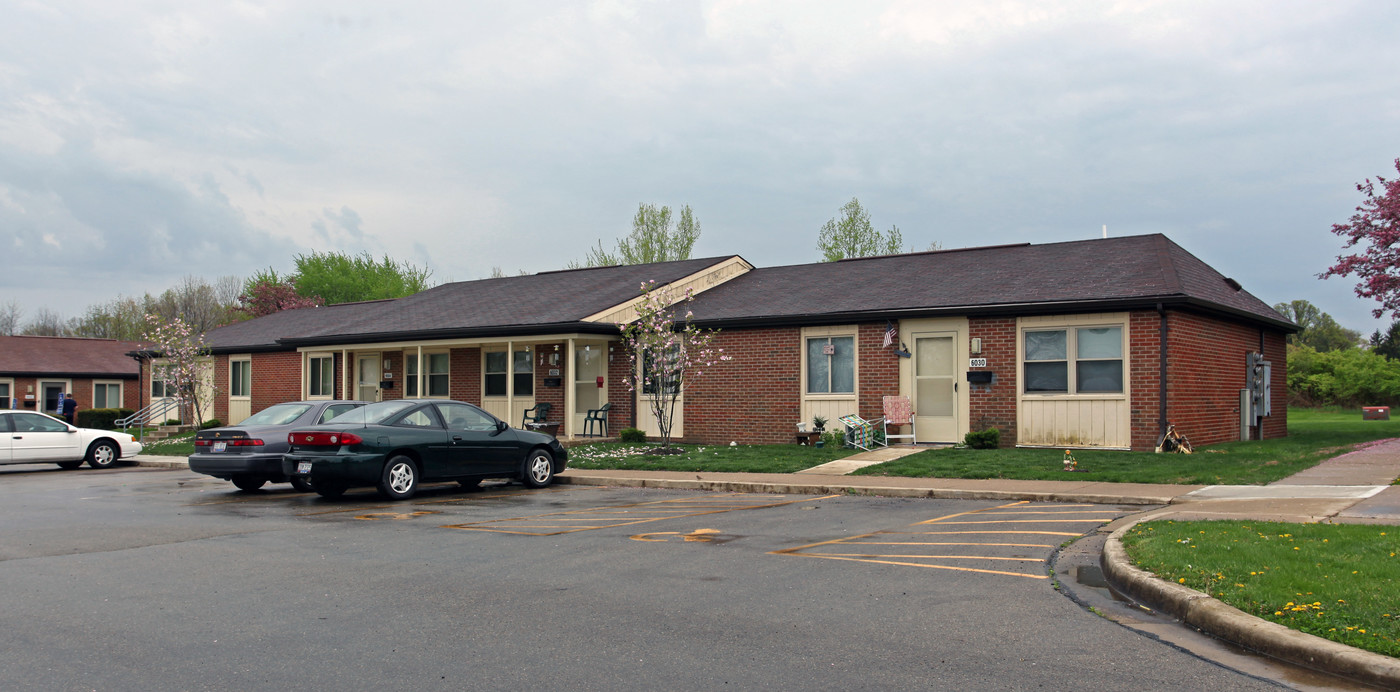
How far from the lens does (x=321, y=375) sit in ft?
102

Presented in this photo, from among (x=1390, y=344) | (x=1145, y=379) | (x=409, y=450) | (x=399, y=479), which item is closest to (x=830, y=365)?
(x=1145, y=379)

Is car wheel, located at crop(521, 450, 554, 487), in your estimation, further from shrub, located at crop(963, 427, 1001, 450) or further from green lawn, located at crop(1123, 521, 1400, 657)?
green lawn, located at crop(1123, 521, 1400, 657)

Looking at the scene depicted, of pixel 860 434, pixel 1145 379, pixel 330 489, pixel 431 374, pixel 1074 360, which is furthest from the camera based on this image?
pixel 431 374

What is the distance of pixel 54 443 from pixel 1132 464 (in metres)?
20.4

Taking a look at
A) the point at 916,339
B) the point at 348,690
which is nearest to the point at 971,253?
the point at 916,339

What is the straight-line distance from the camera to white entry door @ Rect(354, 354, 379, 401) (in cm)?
2959

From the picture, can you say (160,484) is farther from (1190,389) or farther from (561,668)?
(1190,389)

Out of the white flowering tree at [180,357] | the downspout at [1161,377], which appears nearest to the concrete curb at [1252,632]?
the downspout at [1161,377]

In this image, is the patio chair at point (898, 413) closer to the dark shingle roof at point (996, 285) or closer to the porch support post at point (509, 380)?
the dark shingle roof at point (996, 285)

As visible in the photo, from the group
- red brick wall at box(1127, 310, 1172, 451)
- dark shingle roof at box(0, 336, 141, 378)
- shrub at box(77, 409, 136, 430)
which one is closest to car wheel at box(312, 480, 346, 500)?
red brick wall at box(1127, 310, 1172, 451)

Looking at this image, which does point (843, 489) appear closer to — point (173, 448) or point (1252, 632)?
point (1252, 632)

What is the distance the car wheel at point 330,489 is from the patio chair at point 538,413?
406 inches

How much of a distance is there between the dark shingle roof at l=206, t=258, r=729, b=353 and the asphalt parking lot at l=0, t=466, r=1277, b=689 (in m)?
13.0

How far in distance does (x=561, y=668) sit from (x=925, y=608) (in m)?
2.53
